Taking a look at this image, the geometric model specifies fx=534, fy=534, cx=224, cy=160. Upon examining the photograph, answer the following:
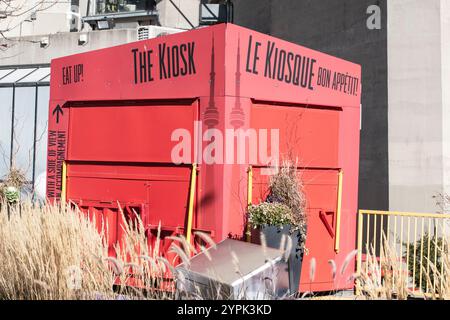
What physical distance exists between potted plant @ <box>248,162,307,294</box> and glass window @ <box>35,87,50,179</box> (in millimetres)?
9965

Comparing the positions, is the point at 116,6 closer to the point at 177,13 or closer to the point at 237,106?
the point at 177,13

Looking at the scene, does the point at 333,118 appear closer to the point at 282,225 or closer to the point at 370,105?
the point at 282,225

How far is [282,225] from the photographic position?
20.6 feet

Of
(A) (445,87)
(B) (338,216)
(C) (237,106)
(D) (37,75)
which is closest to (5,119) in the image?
(D) (37,75)

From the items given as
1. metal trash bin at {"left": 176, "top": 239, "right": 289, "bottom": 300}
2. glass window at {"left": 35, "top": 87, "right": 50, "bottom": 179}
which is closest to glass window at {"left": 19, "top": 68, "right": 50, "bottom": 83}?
glass window at {"left": 35, "top": 87, "right": 50, "bottom": 179}

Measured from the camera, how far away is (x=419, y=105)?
10.4m

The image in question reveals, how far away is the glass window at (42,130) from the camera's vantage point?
50.1ft

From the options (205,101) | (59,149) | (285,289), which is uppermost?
(205,101)

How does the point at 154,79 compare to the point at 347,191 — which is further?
the point at 347,191

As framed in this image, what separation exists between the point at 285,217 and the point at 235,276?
1.94m

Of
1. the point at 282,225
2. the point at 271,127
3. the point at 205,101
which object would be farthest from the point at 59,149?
the point at 282,225

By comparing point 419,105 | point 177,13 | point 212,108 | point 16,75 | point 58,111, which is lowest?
point 212,108

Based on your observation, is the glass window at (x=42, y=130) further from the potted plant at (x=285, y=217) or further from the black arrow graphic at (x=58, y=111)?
the potted plant at (x=285, y=217)
